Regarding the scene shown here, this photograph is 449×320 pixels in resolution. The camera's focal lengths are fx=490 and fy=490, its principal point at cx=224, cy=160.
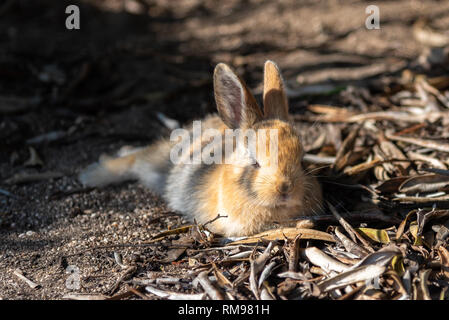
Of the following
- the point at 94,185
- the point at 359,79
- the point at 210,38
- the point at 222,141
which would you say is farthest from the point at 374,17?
the point at 94,185

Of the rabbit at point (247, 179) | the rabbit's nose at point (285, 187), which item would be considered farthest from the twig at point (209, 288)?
the rabbit's nose at point (285, 187)

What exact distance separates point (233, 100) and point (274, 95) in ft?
1.35

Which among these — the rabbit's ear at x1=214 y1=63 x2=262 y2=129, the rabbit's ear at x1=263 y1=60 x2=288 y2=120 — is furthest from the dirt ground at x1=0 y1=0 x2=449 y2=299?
the rabbit's ear at x1=263 y1=60 x2=288 y2=120

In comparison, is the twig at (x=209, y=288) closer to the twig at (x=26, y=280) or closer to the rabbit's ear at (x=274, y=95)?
the twig at (x=26, y=280)

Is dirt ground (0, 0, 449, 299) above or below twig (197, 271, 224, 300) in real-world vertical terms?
above

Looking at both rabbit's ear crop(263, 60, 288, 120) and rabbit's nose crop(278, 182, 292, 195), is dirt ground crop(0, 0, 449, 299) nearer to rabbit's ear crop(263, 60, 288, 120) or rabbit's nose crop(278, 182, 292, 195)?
rabbit's nose crop(278, 182, 292, 195)

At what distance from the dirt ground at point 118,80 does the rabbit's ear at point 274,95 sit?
1396 mm

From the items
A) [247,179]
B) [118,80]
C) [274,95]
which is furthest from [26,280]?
[118,80]

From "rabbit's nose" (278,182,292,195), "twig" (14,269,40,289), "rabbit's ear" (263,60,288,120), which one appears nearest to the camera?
"twig" (14,269,40,289)

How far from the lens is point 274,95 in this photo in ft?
15.6

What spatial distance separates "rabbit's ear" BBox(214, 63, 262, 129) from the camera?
14.8ft

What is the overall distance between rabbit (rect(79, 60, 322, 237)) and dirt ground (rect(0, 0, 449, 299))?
0.38m

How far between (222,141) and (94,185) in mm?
1626
